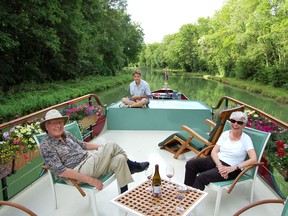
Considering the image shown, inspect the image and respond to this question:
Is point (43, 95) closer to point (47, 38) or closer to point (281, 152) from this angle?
point (47, 38)

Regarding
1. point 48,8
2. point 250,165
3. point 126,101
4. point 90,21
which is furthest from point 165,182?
point 90,21

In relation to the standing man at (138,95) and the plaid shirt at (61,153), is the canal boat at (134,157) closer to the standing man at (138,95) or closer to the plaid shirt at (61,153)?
the standing man at (138,95)

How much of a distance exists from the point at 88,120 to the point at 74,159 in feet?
7.98

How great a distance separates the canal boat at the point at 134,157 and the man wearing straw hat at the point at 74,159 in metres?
0.45

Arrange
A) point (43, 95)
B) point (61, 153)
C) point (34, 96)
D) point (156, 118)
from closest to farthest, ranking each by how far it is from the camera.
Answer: point (61, 153) < point (156, 118) < point (34, 96) < point (43, 95)

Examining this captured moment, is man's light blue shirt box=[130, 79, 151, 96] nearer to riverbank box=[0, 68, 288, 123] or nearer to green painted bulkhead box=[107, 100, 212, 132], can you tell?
green painted bulkhead box=[107, 100, 212, 132]

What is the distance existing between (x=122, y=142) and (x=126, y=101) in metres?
1.05

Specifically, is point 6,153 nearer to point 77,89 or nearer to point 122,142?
point 122,142

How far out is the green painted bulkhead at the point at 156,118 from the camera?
569cm

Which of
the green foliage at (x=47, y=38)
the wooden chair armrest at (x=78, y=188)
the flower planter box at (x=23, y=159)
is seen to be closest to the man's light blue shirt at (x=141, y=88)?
the flower planter box at (x=23, y=159)

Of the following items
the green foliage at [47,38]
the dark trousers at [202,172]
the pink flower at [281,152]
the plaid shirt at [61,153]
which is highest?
the green foliage at [47,38]

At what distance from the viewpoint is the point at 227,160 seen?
9.62 ft

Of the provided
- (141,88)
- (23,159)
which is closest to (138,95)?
(141,88)

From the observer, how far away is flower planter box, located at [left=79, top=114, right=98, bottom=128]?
493 cm
